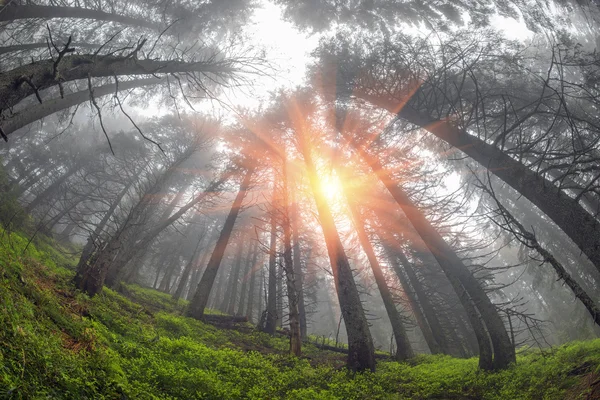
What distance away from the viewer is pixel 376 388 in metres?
5.43

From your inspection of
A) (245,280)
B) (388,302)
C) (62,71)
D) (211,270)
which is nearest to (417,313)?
(388,302)

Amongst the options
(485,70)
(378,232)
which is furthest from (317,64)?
(378,232)

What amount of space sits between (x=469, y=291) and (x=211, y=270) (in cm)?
934

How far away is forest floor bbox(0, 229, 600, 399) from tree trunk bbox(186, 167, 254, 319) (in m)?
3.16

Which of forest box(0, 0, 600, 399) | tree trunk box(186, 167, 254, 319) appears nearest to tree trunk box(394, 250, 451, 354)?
forest box(0, 0, 600, 399)

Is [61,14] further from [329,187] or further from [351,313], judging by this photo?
[351,313]

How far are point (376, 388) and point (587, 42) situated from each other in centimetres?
2965

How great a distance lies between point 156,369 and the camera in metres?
3.99

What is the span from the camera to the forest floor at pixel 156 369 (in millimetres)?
2355

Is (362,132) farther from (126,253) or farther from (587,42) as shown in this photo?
(587,42)

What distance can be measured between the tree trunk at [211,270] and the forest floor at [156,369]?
3.16 metres

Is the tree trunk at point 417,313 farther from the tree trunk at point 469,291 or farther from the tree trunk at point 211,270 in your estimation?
the tree trunk at point 211,270

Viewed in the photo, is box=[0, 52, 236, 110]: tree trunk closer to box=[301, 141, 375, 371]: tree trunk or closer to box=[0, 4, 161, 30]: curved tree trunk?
box=[0, 4, 161, 30]: curved tree trunk

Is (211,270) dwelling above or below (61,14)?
below
